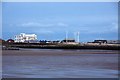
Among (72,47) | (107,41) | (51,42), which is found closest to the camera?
(72,47)

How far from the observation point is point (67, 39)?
116500mm

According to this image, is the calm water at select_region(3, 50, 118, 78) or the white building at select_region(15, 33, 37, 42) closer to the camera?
the calm water at select_region(3, 50, 118, 78)

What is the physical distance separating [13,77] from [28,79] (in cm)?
115

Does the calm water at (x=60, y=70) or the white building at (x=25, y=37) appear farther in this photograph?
the white building at (x=25, y=37)

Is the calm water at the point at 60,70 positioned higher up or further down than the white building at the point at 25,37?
further down

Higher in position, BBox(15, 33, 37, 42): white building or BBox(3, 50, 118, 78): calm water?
BBox(15, 33, 37, 42): white building

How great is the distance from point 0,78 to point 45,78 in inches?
74.6

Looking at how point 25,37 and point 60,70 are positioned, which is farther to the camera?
point 25,37

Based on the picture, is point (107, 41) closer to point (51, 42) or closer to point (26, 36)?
point (51, 42)

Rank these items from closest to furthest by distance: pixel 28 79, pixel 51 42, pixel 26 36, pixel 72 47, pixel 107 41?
pixel 28 79
pixel 72 47
pixel 107 41
pixel 51 42
pixel 26 36

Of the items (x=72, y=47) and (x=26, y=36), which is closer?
(x=72, y=47)

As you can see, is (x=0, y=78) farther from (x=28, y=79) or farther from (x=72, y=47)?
(x=72, y=47)

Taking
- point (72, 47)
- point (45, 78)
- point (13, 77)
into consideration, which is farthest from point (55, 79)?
point (72, 47)

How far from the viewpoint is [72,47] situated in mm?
90938
